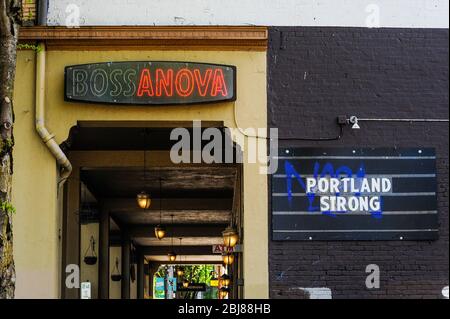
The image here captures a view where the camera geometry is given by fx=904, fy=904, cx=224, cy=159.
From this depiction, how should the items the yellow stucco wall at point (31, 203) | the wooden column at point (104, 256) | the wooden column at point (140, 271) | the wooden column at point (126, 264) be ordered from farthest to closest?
the wooden column at point (140, 271)
the wooden column at point (126, 264)
the wooden column at point (104, 256)
the yellow stucco wall at point (31, 203)

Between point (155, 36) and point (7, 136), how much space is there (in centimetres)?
345

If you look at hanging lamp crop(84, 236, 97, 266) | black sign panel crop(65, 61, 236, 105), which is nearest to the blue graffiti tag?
black sign panel crop(65, 61, 236, 105)

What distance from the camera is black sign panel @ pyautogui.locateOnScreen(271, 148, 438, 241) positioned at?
12984mm

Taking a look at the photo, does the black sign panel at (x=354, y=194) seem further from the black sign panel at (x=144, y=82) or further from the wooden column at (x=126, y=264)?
the wooden column at (x=126, y=264)

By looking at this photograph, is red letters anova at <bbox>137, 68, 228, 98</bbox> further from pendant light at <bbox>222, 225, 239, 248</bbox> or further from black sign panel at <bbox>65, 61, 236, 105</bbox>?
pendant light at <bbox>222, 225, 239, 248</bbox>

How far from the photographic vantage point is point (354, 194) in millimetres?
13070

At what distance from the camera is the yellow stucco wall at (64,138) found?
42.3 feet

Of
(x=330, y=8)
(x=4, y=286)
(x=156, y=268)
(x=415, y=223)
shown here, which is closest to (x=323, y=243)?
(x=415, y=223)

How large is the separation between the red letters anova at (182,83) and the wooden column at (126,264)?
15.7 meters

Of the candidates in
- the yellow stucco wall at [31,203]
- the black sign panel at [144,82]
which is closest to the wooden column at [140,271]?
the yellow stucco wall at [31,203]

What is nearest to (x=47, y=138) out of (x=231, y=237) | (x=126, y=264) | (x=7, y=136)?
(x=7, y=136)

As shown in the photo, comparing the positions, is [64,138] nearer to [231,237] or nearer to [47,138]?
[47,138]
